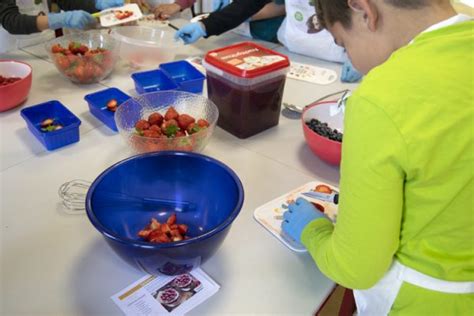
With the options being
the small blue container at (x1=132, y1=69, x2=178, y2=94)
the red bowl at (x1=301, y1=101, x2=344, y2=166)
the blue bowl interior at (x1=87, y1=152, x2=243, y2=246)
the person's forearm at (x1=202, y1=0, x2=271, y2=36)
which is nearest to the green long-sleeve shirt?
the blue bowl interior at (x1=87, y1=152, x2=243, y2=246)

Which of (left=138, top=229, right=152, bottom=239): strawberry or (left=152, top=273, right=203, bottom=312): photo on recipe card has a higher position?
(left=138, top=229, right=152, bottom=239): strawberry

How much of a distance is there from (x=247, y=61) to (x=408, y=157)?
0.66 meters

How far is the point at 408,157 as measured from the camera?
1.63 ft

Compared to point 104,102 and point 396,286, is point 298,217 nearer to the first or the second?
point 396,286

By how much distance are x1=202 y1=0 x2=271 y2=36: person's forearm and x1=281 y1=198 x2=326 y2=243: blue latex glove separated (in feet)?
3.44

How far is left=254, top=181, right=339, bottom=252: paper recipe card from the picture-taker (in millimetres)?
805

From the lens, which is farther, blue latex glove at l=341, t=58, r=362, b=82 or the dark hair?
blue latex glove at l=341, t=58, r=362, b=82

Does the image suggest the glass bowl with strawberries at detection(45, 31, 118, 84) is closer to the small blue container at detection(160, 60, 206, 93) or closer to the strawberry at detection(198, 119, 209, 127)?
the small blue container at detection(160, 60, 206, 93)

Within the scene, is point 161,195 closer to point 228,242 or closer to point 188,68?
point 228,242

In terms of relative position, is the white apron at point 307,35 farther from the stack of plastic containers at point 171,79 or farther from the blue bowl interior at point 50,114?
the blue bowl interior at point 50,114

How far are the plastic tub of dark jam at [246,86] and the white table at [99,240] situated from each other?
0.04 meters

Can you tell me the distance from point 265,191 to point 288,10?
0.94 m

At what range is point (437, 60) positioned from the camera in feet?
1.67

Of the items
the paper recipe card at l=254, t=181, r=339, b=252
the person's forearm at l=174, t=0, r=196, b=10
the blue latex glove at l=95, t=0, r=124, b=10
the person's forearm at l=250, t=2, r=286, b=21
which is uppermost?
the person's forearm at l=250, t=2, r=286, b=21
